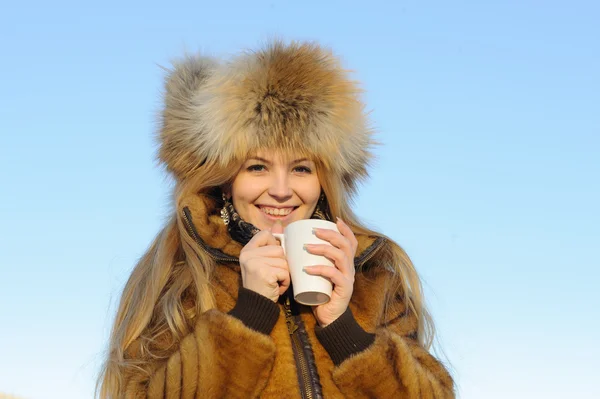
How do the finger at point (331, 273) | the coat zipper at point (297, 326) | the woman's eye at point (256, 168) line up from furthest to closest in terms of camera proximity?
the woman's eye at point (256, 168) → the coat zipper at point (297, 326) → the finger at point (331, 273)

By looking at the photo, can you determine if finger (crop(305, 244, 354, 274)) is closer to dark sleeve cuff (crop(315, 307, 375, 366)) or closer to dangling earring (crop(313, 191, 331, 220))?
dark sleeve cuff (crop(315, 307, 375, 366))

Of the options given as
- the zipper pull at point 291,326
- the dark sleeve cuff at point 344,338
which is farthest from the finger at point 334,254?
the zipper pull at point 291,326

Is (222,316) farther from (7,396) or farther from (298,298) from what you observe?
(7,396)

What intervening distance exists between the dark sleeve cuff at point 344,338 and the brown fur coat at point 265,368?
0.05 meters

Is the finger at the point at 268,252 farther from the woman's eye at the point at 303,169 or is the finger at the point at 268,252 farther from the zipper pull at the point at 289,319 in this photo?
the woman's eye at the point at 303,169

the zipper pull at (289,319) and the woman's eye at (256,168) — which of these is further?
the woman's eye at (256,168)

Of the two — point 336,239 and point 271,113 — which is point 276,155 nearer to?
point 271,113

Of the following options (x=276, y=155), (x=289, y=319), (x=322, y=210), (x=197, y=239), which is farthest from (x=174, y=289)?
(x=322, y=210)

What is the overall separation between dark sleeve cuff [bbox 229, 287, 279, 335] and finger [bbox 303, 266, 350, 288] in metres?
0.32

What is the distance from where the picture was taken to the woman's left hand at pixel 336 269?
4.20 m

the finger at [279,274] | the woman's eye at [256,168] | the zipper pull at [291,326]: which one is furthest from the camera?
the woman's eye at [256,168]

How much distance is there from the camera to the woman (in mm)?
4309

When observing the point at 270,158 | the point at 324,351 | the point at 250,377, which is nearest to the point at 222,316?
the point at 250,377

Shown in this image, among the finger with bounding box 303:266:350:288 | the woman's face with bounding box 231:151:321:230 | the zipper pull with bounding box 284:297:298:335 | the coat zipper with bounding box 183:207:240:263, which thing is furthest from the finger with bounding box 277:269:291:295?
the woman's face with bounding box 231:151:321:230
